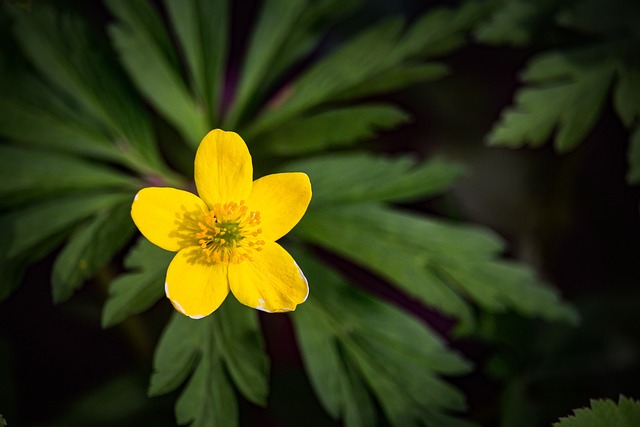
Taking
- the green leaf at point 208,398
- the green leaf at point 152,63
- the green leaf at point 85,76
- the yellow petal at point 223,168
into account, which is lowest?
the green leaf at point 208,398

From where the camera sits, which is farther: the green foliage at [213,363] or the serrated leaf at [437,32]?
the serrated leaf at [437,32]

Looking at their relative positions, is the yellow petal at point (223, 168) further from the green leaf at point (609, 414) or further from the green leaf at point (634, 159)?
the green leaf at point (634, 159)

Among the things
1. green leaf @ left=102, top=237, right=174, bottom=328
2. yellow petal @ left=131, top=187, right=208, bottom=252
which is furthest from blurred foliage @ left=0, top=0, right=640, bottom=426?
yellow petal @ left=131, top=187, right=208, bottom=252

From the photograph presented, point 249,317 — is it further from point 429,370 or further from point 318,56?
point 318,56

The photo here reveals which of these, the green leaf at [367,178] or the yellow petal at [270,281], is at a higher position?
the green leaf at [367,178]

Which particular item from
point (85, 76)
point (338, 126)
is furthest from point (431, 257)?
point (85, 76)

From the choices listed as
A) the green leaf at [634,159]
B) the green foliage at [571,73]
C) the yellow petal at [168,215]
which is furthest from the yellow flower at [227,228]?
the green leaf at [634,159]

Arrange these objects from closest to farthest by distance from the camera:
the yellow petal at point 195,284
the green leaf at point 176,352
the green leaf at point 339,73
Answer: the yellow petal at point 195,284, the green leaf at point 176,352, the green leaf at point 339,73

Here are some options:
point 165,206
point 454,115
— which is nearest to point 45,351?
point 165,206
